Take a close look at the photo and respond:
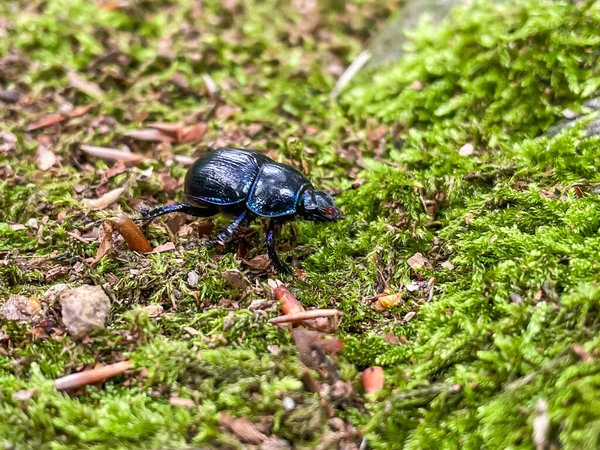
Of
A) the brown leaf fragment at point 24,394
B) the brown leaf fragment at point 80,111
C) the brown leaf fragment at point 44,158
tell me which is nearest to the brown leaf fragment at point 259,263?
the brown leaf fragment at point 24,394

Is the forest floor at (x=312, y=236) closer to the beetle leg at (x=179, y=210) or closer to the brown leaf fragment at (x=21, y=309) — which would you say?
the brown leaf fragment at (x=21, y=309)

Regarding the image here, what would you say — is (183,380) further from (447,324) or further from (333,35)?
(333,35)

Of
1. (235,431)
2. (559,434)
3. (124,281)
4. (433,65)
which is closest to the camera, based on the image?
(559,434)

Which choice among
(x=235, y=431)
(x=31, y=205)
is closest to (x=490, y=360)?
(x=235, y=431)

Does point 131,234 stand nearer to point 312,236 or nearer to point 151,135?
point 312,236

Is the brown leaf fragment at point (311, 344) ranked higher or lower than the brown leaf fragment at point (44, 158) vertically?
lower

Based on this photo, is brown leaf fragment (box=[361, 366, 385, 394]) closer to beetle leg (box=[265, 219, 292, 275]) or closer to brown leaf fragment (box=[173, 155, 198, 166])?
beetle leg (box=[265, 219, 292, 275])
